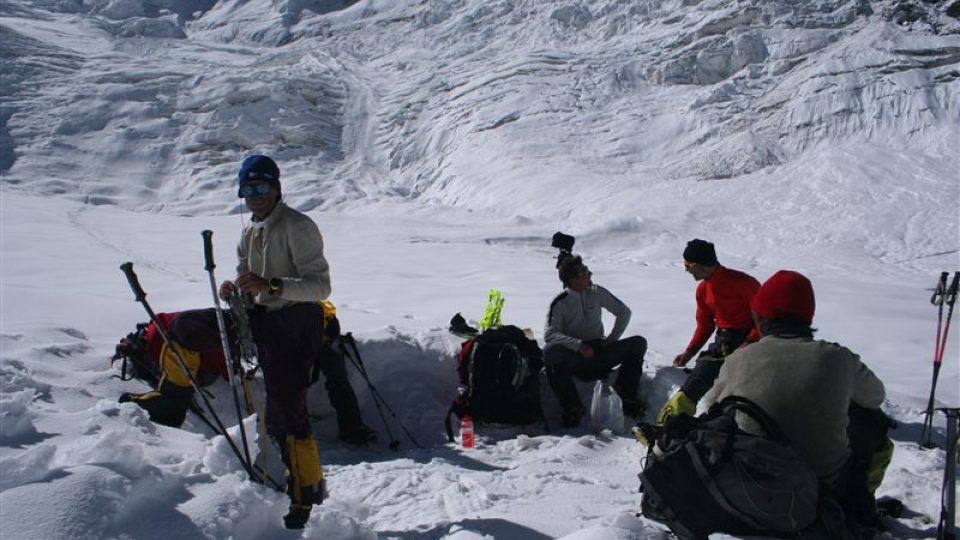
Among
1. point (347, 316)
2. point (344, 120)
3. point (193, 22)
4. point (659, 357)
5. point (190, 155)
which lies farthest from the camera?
point (193, 22)

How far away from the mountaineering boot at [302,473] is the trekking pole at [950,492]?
9.39ft

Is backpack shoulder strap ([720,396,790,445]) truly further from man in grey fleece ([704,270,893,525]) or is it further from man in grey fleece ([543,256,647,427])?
man in grey fleece ([543,256,647,427])

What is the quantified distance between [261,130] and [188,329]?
3501cm

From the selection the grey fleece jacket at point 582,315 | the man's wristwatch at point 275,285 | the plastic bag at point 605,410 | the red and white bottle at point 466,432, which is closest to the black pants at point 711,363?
the plastic bag at point 605,410

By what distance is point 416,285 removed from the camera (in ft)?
39.0

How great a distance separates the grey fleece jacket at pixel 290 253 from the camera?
3572 mm

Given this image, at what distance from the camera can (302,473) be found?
3418 millimetres

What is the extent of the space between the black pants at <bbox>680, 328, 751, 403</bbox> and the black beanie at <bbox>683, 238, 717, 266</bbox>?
56 centimetres

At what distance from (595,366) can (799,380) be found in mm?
3124

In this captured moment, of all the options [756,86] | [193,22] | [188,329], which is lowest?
[188,329]

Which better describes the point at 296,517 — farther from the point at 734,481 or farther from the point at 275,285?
the point at 734,481

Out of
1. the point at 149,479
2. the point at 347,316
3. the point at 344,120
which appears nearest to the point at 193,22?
the point at 344,120

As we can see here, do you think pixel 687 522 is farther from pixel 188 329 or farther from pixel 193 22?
pixel 193 22

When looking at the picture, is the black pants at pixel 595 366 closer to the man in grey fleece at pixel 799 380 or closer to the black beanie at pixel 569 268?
the black beanie at pixel 569 268
